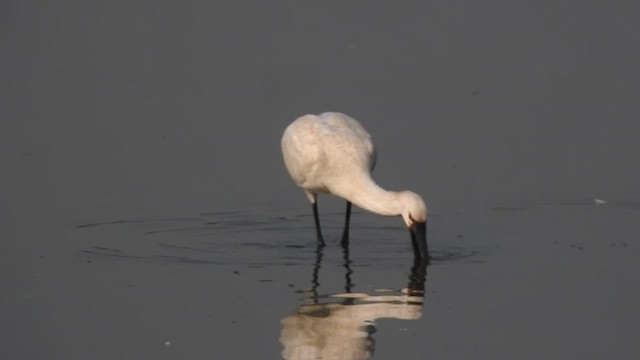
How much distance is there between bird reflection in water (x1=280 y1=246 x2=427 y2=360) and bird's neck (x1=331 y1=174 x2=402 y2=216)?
0.73 m

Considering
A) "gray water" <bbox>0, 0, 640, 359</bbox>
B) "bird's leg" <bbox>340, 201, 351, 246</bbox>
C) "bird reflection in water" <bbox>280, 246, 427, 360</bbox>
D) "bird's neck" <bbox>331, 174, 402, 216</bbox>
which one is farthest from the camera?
"bird's leg" <bbox>340, 201, 351, 246</bbox>

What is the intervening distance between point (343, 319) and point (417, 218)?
200cm

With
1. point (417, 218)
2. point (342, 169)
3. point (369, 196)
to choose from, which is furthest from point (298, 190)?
point (417, 218)

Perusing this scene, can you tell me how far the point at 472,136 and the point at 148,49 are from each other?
578cm

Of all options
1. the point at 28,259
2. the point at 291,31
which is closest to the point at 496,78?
the point at 291,31

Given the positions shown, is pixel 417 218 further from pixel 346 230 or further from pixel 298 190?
pixel 298 190

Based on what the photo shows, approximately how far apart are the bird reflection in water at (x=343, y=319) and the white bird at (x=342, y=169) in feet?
1.94

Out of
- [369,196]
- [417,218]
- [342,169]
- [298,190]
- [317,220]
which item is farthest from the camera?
[298,190]

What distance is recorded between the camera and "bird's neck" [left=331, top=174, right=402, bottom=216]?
Result: 15148mm

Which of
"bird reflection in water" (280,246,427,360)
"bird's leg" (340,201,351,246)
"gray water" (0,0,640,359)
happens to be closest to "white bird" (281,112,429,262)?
"bird's leg" (340,201,351,246)

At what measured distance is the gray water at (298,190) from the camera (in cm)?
1300

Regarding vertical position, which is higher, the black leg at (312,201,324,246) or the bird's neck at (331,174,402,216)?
the bird's neck at (331,174,402,216)

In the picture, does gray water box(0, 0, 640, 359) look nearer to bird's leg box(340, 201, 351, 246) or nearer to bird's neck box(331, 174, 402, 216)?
bird's leg box(340, 201, 351, 246)

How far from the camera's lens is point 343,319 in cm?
1316
